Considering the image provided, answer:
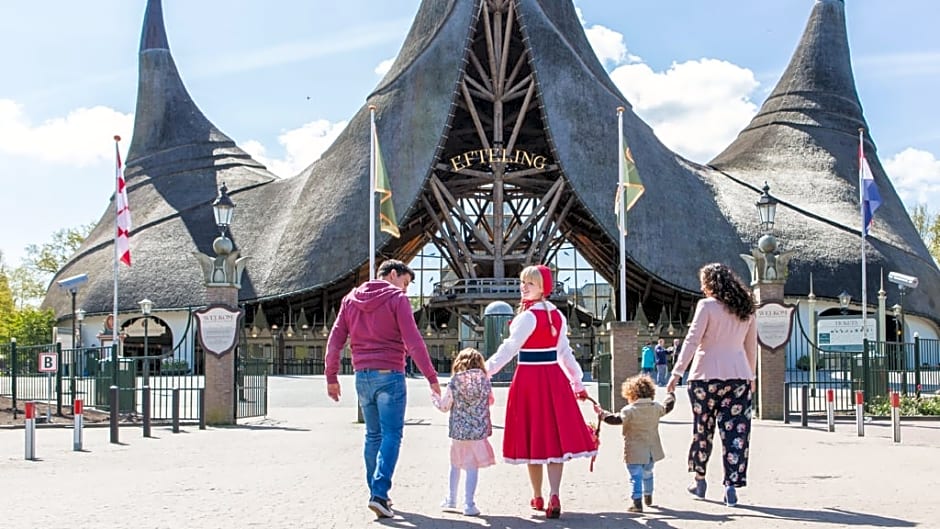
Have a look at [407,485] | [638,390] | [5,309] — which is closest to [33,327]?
[5,309]

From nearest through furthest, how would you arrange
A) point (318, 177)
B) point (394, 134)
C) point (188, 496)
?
point (188, 496)
point (394, 134)
point (318, 177)

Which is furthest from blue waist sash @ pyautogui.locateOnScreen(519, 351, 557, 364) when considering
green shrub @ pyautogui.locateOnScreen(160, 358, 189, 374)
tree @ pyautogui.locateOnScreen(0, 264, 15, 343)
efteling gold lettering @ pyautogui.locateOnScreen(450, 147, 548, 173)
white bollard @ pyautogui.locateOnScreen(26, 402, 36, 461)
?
tree @ pyautogui.locateOnScreen(0, 264, 15, 343)

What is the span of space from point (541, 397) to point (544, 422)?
0.59 feet

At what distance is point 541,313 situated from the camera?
8.17 metres

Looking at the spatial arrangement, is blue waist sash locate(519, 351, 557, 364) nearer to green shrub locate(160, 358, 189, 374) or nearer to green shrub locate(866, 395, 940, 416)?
green shrub locate(160, 358, 189, 374)

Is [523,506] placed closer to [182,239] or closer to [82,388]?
[82,388]

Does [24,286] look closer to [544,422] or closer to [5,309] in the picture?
[5,309]

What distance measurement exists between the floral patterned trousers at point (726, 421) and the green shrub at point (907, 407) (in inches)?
485

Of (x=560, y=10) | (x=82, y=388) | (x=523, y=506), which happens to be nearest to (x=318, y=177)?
(x=560, y=10)

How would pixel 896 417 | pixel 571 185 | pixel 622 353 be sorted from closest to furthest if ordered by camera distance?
1. pixel 896 417
2. pixel 622 353
3. pixel 571 185

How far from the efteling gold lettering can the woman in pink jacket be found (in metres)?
35.3

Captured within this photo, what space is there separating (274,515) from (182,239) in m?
41.3

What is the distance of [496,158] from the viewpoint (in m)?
44.0

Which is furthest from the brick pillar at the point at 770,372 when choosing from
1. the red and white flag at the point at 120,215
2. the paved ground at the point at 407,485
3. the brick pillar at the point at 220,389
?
the red and white flag at the point at 120,215
